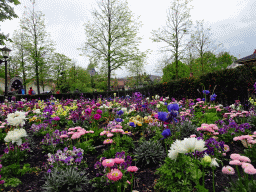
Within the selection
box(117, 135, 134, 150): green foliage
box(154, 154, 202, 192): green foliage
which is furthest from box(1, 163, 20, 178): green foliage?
box(154, 154, 202, 192): green foliage

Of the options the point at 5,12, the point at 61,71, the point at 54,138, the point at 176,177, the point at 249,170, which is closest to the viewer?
the point at 249,170

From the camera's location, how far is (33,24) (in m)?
21.5

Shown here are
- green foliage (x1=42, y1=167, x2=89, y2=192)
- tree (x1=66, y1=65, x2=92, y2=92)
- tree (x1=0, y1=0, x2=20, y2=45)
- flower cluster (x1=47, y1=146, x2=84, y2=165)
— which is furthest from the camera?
tree (x1=66, y1=65, x2=92, y2=92)

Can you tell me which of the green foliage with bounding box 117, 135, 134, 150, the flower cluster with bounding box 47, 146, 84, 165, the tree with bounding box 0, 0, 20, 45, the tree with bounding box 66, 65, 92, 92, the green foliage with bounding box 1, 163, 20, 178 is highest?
the tree with bounding box 0, 0, 20, 45

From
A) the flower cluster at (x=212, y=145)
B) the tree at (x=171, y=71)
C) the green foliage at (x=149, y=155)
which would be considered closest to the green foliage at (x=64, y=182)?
the green foliage at (x=149, y=155)

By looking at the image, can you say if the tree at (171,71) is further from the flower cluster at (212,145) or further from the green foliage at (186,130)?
the flower cluster at (212,145)

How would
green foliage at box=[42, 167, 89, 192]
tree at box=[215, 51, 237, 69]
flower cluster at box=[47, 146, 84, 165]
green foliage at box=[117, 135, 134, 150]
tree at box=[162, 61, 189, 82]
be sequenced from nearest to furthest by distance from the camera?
green foliage at box=[42, 167, 89, 192]
flower cluster at box=[47, 146, 84, 165]
green foliage at box=[117, 135, 134, 150]
tree at box=[162, 61, 189, 82]
tree at box=[215, 51, 237, 69]

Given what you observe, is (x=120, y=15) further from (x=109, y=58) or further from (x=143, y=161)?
(x=143, y=161)

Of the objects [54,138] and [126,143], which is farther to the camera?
[54,138]

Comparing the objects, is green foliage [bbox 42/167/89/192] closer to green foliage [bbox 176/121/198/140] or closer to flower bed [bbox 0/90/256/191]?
flower bed [bbox 0/90/256/191]

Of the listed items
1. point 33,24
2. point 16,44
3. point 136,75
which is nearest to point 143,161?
point 33,24

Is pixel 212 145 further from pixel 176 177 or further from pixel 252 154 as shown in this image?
pixel 176 177

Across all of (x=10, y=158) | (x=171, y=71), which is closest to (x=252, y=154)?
(x=10, y=158)

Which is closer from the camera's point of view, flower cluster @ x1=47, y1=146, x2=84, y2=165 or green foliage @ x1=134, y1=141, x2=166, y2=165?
flower cluster @ x1=47, y1=146, x2=84, y2=165
